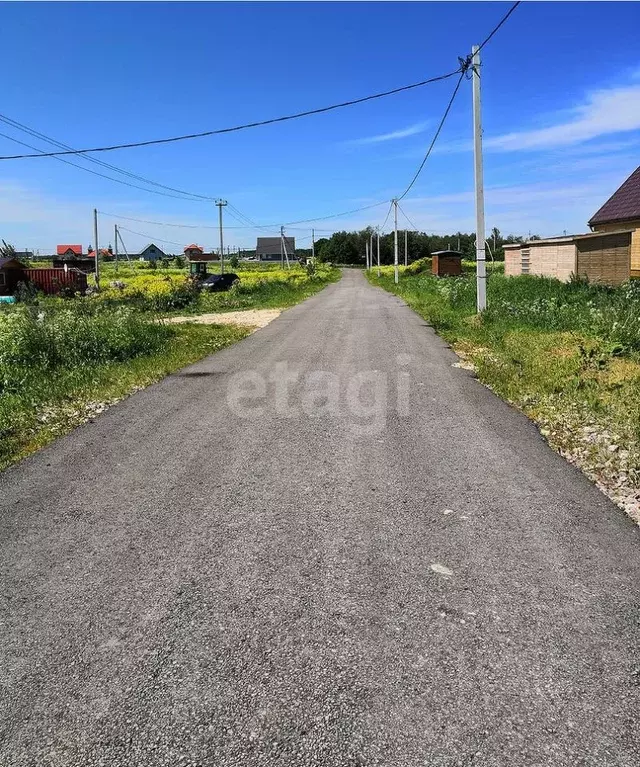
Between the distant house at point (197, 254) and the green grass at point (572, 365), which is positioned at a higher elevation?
the distant house at point (197, 254)

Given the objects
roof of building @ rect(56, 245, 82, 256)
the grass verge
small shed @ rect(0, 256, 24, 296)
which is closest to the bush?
small shed @ rect(0, 256, 24, 296)

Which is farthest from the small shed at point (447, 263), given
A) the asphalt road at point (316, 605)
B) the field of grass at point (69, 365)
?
the asphalt road at point (316, 605)

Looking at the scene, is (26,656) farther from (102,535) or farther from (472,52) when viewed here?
(472,52)

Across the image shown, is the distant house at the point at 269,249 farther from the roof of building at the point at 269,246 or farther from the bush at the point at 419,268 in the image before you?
the bush at the point at 419,268

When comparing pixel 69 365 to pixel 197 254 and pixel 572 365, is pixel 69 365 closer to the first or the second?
pixel 572 365

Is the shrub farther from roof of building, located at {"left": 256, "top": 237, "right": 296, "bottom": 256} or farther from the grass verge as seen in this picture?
roof of building, located at {"left": 256, "top": 237, "right": 296, "bottom": 256}

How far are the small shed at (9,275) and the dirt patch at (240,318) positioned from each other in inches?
963

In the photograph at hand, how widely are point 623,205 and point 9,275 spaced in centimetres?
3787

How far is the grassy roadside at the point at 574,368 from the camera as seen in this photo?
4867mm

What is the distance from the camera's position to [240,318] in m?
19.9

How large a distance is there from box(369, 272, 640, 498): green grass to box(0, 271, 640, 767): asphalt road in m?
0.41

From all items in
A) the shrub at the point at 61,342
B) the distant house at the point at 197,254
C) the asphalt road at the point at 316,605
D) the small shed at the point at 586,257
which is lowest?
the asphalt road at the point at 316,605

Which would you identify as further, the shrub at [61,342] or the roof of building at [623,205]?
the roof of building at [623,205]

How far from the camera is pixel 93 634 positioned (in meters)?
2.67
